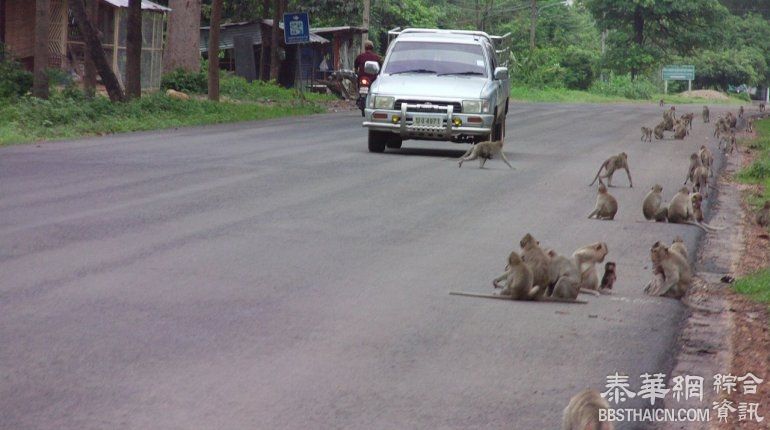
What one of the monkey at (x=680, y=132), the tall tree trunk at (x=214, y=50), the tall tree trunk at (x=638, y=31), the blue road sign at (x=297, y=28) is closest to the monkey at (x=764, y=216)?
the monkey at (x=680, y=132)

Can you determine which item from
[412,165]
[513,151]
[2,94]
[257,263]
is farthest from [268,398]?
[2,94]

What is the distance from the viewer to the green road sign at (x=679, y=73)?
8538cm

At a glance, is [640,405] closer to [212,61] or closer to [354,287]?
[354,287]

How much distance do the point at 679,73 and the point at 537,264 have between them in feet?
261

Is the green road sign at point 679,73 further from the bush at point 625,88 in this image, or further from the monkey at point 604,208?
the monkey at point 604,208

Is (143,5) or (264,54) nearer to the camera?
(143,5)

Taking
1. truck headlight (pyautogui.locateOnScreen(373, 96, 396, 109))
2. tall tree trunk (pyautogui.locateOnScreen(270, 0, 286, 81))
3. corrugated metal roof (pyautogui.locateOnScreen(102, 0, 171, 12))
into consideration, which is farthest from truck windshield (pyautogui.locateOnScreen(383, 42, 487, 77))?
tall tree trunk (pyautogui.locateOnScreen(270, 0, 286, 81))

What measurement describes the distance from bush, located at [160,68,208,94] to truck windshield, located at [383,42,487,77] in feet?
61.5

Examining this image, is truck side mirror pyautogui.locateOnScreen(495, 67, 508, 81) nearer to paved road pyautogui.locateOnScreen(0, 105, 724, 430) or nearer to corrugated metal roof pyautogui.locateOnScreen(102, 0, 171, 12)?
paved road pyautogui.locateOnScreen(0, 105, 724, 430)

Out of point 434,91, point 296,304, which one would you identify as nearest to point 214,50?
point 434,91

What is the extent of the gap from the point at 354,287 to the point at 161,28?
3624 cm

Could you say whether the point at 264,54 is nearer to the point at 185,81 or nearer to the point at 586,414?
the point at 185,81

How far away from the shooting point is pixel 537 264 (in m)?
9.03

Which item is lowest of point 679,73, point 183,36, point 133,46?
point 679,73
